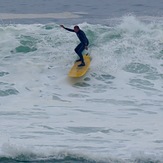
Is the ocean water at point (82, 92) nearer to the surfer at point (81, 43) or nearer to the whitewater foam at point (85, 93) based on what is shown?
the whitewater foam at point (85, 93)

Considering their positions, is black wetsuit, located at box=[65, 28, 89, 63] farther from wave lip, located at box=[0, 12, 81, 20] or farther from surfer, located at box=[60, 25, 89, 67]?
wave lip, located at box=[0, 12, 81, 20]

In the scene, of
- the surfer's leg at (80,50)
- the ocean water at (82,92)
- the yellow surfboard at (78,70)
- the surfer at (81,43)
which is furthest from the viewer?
the surfer's leg at (80,50)

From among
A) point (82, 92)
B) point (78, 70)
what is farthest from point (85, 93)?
point (78, 70)

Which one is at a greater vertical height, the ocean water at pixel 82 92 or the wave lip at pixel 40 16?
the wave lip at pixel 40 16

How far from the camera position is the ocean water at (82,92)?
12.8 meters

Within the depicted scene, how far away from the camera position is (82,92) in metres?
17.4

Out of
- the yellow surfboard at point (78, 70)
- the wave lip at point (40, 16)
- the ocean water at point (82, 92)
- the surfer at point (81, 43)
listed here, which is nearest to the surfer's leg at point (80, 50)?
the surfer at point (81, 43)

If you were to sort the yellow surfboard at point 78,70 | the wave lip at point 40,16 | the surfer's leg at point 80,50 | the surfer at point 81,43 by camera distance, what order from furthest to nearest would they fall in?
the wave lip at point 40,16 < the surfer's leg at point 80,50 < the surfer at point 81,43 < the yellow surfboard at point 78,70

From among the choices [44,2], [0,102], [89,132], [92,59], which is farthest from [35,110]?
[44,2]

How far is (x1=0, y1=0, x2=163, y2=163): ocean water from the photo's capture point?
12.8 meters

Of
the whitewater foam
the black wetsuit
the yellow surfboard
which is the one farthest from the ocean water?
the black wetsuit

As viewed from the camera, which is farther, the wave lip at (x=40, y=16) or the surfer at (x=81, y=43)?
the wave lip at (x=40, y=16)

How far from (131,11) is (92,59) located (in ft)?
34.6

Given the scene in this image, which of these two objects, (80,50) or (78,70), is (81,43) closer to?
(80,50)
